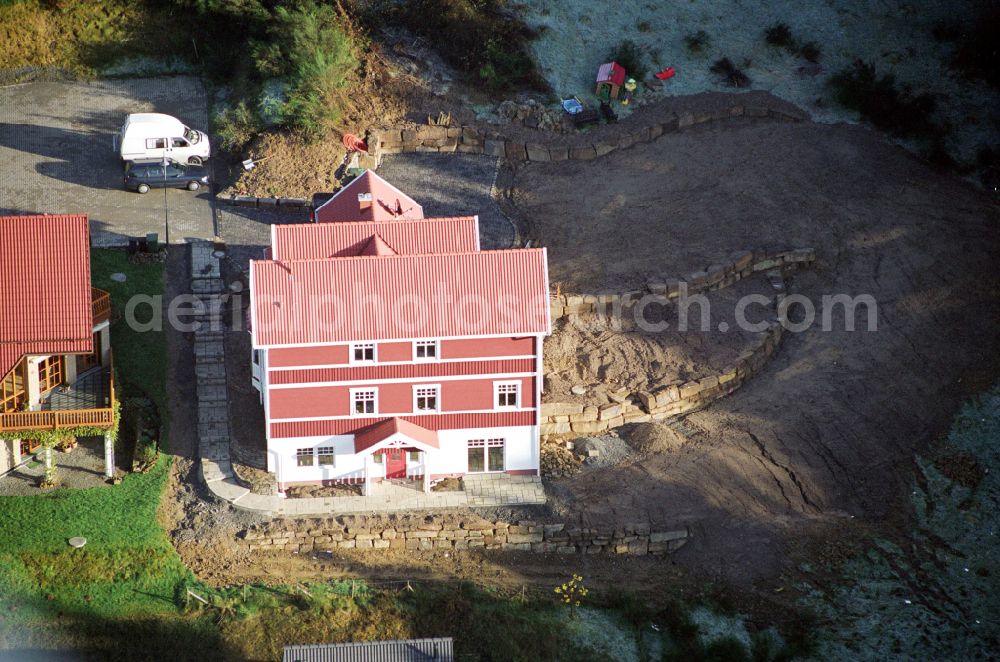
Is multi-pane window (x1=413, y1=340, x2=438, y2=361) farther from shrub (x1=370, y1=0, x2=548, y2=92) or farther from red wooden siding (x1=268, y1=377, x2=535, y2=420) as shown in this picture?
shrub (x1=370, y1=0, x2=548, y2=92)

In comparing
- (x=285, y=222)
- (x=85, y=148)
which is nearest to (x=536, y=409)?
(x=285, y=222)

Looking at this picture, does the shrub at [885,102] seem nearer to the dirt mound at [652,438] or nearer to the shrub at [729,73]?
the shrub at [729,73]

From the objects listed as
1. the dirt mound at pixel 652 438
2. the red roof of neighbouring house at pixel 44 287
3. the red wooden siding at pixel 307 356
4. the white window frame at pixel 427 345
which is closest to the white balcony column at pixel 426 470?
the white window frame at pixel 427 345

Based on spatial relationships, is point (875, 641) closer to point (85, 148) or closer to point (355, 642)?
point (355, 642)

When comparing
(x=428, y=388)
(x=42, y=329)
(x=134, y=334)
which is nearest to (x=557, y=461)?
(x=428, y=388)

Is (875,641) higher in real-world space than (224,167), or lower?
lower

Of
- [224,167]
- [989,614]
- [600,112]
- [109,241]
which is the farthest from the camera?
[600,112]
